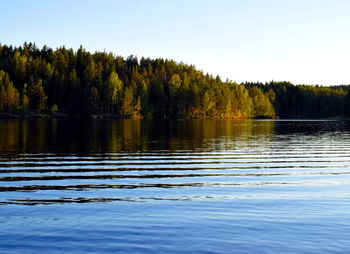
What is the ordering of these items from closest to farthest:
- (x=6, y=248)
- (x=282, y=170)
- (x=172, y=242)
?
(x=6, y=248), (x=172, y=242), (x=282, y=170)

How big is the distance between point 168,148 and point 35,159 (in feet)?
52.2

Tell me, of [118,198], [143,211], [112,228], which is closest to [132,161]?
[118,198]

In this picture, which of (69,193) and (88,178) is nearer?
(69,193)

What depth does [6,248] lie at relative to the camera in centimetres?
1236

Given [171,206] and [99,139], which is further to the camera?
[99,139]

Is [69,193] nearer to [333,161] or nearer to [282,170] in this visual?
[282,170]

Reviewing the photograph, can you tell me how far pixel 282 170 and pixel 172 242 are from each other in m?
19.0

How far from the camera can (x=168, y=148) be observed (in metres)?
46.0

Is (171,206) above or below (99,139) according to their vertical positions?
below

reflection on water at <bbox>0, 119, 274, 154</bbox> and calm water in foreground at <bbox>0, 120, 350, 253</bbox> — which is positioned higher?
reflection on water at <bbox>0, 119, 274, 154</bbox>

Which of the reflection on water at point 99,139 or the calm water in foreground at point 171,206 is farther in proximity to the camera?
the reflection on water at point 99,139

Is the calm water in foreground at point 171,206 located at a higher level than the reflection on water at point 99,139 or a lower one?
lower

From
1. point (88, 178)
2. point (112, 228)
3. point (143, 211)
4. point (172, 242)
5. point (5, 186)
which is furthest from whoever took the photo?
point (88, 178)

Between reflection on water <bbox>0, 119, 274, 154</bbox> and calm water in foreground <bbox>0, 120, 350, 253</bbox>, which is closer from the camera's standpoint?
calm water in foreground <bbox>0, 120, 350, 253</bbox>
